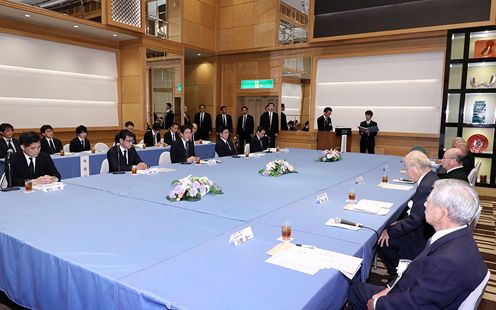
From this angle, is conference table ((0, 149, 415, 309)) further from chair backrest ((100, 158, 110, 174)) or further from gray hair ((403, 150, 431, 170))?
chair backrest ((100, 158, 110, 174))

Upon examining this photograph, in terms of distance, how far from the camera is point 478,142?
24.6 ft

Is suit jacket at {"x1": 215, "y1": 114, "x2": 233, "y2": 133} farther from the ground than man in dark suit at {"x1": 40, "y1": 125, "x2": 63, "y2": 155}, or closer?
farther from the ground

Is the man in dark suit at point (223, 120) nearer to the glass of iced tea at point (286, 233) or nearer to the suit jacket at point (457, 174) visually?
the suit jacket at point (457, 174)

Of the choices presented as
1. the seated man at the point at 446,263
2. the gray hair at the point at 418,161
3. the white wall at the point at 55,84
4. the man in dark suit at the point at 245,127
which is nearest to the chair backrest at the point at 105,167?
the gray hair at the point at 418,161

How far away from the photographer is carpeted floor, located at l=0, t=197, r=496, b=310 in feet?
9.21

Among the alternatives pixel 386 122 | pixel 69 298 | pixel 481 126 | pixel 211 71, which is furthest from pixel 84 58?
pixel 481 126

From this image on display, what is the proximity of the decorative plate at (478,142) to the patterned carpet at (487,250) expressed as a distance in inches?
56.5

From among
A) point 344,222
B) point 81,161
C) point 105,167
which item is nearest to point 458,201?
point 344,222

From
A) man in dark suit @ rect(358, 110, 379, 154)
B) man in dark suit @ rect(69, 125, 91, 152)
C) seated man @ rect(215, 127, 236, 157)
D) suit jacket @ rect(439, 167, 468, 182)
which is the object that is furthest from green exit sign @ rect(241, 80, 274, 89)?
suit jacket @ rect(439, 167, 468, 182)

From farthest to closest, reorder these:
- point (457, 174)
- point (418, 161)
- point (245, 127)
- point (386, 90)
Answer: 1. point (245, 127)
2. point (386, 90)
3. point (457, 174)
4. point (418, 161)

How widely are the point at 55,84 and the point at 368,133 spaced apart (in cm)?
771

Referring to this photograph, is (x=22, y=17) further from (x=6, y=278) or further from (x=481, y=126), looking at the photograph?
(x=481, y=126)

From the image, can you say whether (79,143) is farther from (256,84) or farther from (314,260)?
(314,260)

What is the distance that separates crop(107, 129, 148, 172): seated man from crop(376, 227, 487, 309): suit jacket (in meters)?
3.60
